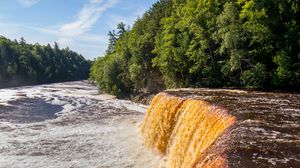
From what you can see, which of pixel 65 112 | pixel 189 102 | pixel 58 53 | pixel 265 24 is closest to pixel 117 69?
pixel 65 112

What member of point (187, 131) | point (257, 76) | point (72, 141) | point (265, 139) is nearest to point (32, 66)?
point (257, 76)

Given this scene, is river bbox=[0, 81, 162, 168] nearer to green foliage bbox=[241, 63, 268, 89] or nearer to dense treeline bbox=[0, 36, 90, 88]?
green foliage bbox=[241, 63, 268, 89]

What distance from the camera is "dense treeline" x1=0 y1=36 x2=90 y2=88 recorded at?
113m

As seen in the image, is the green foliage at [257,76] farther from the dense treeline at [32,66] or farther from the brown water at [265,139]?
the dense treeline at [32,66]

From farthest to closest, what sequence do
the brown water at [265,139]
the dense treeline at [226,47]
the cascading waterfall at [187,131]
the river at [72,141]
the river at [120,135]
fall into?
the dense treeline at [226,47] < the river at [72,141] < the cascading waterfall at [187,131] < the river at [120,135] < the brown water at [265,139]

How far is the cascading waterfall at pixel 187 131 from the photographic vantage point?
10.4m

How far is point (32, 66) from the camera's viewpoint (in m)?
127

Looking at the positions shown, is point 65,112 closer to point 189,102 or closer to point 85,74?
point 189,102

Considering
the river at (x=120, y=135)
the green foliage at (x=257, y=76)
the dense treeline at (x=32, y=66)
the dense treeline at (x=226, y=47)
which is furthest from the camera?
the dense treeline at (x=32, y=66)

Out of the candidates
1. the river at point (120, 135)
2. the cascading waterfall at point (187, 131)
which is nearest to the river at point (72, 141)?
the river at point (120, 135)

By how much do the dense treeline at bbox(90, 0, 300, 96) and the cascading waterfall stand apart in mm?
11318

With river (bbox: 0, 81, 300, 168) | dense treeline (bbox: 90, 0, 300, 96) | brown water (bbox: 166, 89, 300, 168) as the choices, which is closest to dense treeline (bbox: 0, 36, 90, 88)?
dense treeline (bbox: 90, 0, 300, 96)

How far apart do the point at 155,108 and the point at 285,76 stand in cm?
1203

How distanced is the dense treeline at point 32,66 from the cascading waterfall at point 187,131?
9124cm
